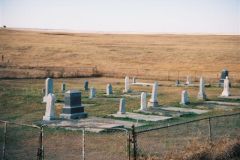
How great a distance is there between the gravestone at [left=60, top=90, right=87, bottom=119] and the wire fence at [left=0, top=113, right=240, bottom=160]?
2.23 m

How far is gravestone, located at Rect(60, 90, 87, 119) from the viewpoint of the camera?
60.6 ft

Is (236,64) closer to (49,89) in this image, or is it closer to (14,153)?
(49,89)

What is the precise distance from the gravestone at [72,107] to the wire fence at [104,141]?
2228mm

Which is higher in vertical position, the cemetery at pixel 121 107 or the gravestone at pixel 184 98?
the gravestone at pixel 184 98

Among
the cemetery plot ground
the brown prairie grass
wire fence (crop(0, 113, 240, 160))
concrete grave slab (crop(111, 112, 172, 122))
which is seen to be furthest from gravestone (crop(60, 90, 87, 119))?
the brown prairie grass

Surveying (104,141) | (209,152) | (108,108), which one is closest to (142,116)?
(108,108)

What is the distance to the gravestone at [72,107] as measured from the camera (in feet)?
60.6

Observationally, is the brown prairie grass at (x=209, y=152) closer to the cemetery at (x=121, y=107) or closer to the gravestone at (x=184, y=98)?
the cemetery at (x=121, y=107)

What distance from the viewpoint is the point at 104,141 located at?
46.8 ft

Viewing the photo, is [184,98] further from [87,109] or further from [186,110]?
[87,109]

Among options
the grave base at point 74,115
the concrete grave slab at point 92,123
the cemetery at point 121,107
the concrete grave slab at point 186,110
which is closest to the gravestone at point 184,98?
the cemetery at point 121,107

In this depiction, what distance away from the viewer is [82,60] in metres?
67.1

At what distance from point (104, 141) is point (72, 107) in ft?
15.4

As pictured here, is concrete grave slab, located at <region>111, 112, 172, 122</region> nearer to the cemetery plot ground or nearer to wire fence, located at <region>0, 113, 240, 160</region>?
the cemetery plot ground
